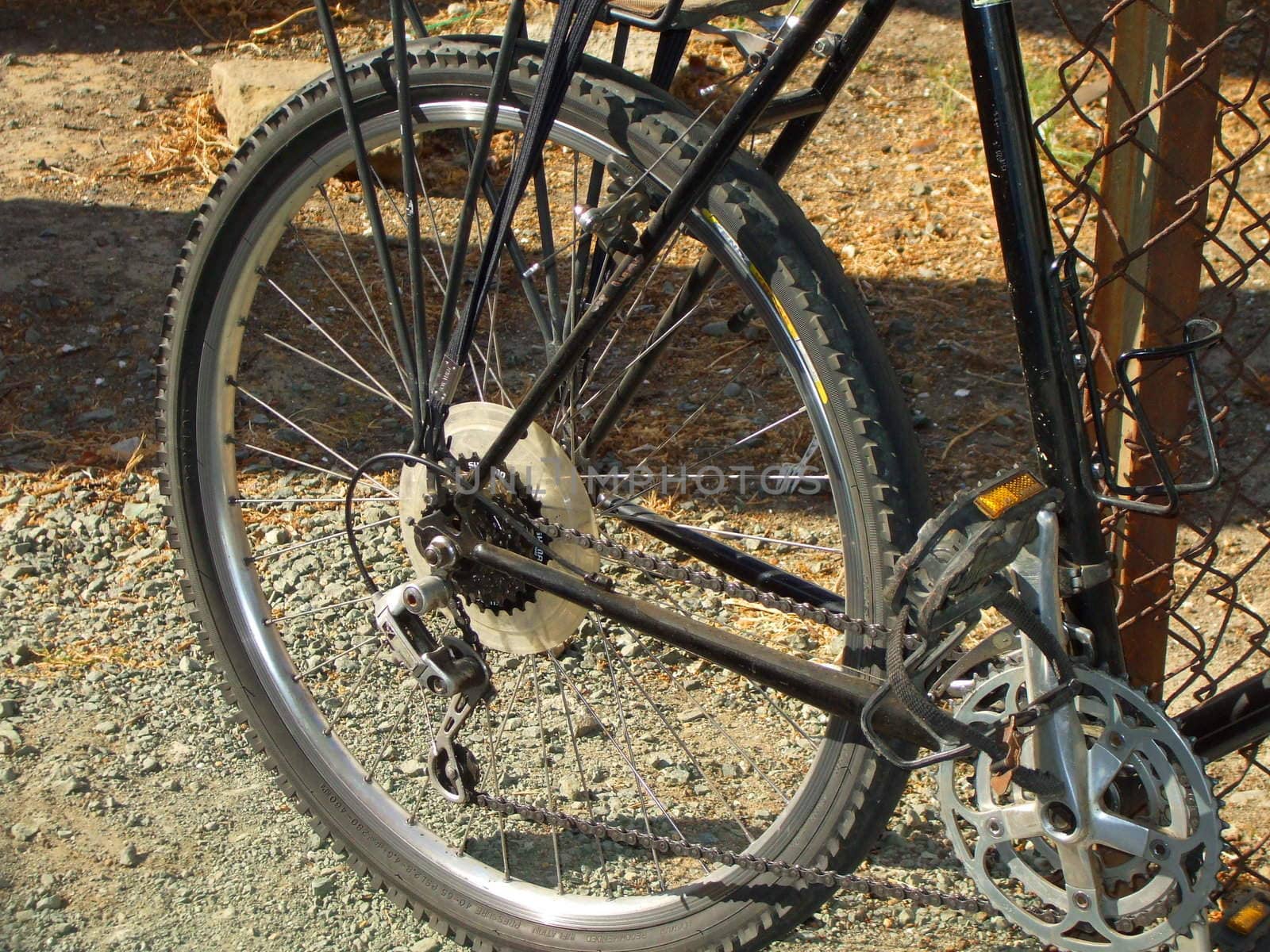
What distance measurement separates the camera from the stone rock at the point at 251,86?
4988 mm

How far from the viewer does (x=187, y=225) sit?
468cm

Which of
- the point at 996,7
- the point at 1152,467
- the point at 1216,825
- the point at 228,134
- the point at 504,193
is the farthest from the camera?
the point at 228,134

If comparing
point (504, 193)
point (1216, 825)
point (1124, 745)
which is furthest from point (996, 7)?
point (1216, 825)

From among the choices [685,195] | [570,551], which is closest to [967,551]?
[685,195]

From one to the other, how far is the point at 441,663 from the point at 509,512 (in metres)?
0.32

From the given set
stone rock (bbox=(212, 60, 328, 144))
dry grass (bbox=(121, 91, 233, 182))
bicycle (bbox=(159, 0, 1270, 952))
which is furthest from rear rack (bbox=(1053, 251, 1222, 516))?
dry grass (bbox=(121, 91, 233, 182))

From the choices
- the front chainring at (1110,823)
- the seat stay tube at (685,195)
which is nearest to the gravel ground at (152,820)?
the front chainring at (1110,823)

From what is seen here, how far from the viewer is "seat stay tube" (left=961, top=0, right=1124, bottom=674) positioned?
5.46ft

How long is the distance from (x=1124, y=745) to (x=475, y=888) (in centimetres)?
119

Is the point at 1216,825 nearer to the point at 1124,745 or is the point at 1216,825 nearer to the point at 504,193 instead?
the point at 1124,745

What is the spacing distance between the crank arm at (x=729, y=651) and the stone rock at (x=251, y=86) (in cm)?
→ 341

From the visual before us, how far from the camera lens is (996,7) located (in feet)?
5.38

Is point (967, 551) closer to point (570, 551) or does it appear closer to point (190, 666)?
point (570, 551)

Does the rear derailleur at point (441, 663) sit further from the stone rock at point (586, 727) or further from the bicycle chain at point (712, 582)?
the stone rock at point (586, 727)
